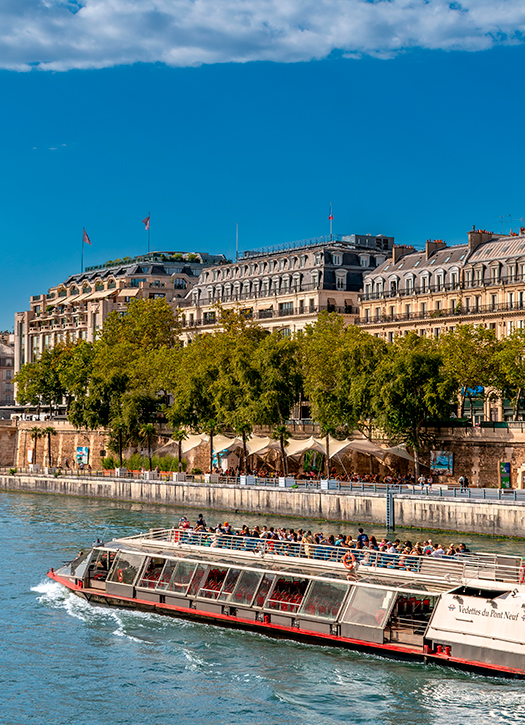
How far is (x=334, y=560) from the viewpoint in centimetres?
3578

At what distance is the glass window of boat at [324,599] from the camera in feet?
110

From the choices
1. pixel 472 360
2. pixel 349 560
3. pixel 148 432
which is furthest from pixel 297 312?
→ pixel 349 560

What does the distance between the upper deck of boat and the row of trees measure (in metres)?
29.3

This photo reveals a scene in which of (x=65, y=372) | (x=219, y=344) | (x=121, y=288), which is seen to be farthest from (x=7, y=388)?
(x=219, y=344)

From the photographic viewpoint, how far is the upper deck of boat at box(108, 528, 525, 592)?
32375 mm

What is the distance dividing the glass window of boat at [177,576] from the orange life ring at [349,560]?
612cm

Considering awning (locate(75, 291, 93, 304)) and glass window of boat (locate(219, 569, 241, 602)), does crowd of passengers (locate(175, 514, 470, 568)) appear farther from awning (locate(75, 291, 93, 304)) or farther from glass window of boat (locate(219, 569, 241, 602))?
awning (locate(75, 291, 93, 304))

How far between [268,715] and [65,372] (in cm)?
8525

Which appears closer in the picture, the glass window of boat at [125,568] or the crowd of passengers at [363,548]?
the crowd of passengers at [363,548]

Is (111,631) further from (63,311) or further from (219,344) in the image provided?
(63,311)

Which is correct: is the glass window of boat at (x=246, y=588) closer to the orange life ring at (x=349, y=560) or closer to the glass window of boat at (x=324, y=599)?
the glass window of boat at (x=324, y=599)

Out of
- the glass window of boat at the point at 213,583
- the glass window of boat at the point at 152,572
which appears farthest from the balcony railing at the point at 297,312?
the glass window of boat at the point at 213,583

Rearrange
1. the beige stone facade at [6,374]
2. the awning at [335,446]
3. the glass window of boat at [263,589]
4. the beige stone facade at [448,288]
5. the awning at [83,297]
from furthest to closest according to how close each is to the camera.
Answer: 1. the beige stone facade at [6,374]
2. the awning at [83,297]
3. the beige stone facade at [448,288]
4. the awning at [335,446]
5. the glass window of boat at [263,589]

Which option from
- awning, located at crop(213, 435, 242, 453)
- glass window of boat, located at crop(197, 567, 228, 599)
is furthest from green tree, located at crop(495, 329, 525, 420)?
glass window of boat, located at crop(197, 567, 228, 599)
